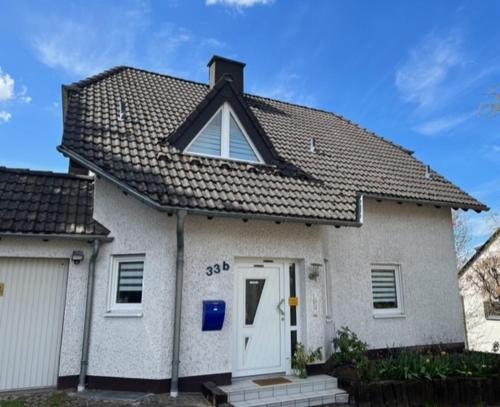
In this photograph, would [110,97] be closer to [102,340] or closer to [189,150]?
[189,150]

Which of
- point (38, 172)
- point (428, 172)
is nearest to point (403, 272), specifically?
point (428, 172)

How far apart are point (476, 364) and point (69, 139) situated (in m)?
10.4

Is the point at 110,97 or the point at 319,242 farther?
the point at 110,97

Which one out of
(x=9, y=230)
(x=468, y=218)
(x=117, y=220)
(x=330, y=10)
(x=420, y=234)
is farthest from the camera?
(x=468, y=218)

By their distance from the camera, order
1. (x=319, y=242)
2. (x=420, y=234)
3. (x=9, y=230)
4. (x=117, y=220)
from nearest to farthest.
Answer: (x=9, y=230) < (x=117, y=220) < (x=319, y=242) < (x=420, y=234)

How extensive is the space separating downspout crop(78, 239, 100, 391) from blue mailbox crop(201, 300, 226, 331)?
241cm

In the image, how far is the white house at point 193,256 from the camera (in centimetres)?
757

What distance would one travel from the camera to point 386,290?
35.6 feet

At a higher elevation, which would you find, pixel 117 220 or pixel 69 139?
pixel 69 139

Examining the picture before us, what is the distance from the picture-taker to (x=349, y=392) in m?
7.52

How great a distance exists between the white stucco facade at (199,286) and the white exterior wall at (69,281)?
0.02 meters

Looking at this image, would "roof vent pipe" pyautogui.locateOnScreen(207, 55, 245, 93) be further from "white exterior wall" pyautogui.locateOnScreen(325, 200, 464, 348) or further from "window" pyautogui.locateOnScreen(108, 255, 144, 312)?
"window" pyautogui.locateOnScreen(108, 255, 144, 312)

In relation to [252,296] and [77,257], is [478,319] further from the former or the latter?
[77,257]

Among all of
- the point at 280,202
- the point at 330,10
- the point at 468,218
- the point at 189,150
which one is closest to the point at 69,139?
the point at 189,150
